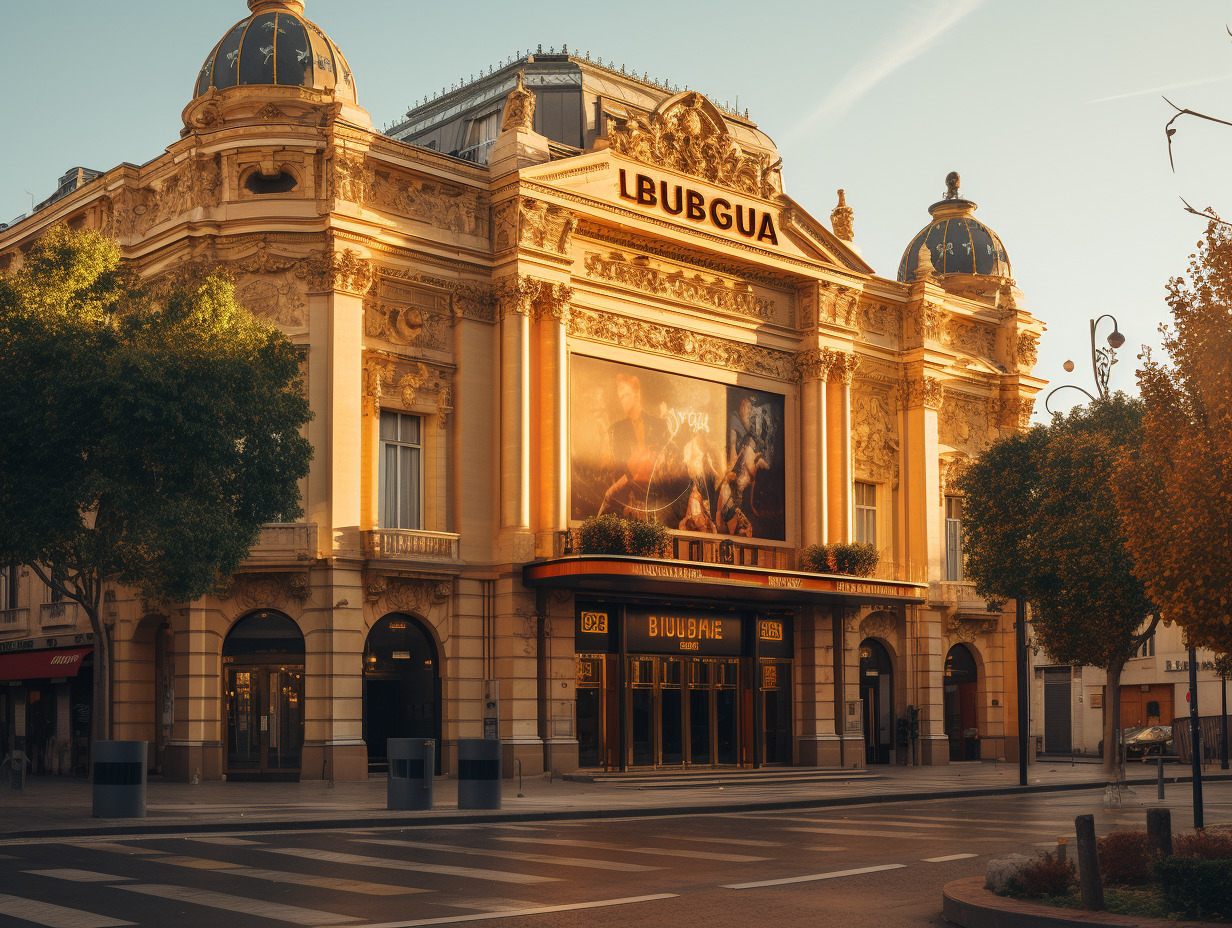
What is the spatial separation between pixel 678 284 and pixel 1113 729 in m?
18.3

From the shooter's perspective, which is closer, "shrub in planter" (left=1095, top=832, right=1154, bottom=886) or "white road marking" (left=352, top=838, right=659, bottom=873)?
"shrub in planter" (left=1095, top=832, right=1154, bottom=886)

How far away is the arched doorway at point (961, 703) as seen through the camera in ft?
172

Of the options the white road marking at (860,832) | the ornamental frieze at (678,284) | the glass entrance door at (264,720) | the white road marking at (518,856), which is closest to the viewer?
the white road marking at (518,856)

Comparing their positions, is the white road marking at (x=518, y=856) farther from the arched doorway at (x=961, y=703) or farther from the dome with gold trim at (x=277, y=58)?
the arched doorway at (x=961, y=703)

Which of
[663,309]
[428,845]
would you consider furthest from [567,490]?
[428,845]

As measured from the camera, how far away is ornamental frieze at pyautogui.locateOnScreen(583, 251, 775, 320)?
42094 millimetres

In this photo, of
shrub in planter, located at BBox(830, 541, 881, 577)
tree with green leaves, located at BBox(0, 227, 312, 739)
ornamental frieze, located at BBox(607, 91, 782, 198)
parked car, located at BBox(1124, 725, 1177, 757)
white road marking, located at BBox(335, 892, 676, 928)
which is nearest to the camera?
white road marking, located at BBox(335, 892, 676, 928)

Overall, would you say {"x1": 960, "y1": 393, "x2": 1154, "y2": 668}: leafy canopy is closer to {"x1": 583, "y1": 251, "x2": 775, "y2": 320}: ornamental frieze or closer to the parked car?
{"x1": 583, "y1": 251, "x2": 775, "y2": 320}: ornamental frieze

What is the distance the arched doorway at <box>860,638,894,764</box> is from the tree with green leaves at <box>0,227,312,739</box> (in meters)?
26.3

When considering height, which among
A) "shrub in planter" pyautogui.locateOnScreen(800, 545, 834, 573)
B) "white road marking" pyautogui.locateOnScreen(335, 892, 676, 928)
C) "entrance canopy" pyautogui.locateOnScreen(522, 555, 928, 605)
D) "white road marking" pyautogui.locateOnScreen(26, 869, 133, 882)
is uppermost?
"shrub in planter" pyautogui.locateOnScreen(800, 545, 834, 573)

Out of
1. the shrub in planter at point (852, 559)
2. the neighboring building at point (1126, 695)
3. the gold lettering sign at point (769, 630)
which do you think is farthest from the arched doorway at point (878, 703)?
the neighboring building at point (1126, 695)

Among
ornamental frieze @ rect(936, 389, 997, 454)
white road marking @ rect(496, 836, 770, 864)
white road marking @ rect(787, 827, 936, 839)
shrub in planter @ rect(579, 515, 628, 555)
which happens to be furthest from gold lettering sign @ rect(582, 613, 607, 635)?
white road marking @ rect(496, 836, 770, 864)

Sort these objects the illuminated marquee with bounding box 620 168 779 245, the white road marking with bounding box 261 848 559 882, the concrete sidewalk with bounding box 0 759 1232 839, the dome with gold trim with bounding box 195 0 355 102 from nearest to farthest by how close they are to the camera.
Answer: the white road marking with bounding box 261 848 559 882 → the concrete sidewalk with bounding box 0 759 1232 839 → the dome with gold trim with bounding box 195 0 355 102 → the illuminated marquee with bounding box 620 168 779 245

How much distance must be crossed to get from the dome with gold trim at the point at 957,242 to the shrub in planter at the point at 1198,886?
46.4m
